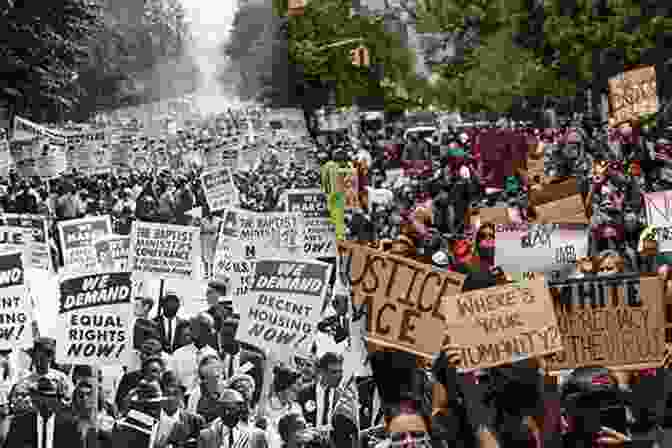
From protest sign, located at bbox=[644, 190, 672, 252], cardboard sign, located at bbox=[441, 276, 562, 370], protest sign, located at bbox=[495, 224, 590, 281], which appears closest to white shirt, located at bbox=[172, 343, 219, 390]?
cardboard sign, located at bbox=[441, 276, 562, 370]

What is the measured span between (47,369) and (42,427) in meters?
0.27

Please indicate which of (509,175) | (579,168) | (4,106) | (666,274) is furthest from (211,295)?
(579,168)

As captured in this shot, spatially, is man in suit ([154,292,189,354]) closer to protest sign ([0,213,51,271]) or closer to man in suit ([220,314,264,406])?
man in suit ([220,314,264,406])

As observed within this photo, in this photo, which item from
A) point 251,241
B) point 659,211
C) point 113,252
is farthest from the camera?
point 659,211

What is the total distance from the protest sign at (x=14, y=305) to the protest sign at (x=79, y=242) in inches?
8.9

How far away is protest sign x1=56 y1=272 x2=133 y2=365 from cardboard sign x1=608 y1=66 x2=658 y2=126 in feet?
48.3

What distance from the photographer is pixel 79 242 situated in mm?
6793

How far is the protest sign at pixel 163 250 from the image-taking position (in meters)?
7.00

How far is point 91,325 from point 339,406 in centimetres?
122

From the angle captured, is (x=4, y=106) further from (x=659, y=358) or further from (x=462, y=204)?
(x=462, y=204)

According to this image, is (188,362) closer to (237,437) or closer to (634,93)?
(237,437)

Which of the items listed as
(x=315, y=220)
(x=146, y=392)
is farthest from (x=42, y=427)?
(x=315, y=220)

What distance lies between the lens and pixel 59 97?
678 cm

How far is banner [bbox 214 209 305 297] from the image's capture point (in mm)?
6848
